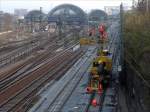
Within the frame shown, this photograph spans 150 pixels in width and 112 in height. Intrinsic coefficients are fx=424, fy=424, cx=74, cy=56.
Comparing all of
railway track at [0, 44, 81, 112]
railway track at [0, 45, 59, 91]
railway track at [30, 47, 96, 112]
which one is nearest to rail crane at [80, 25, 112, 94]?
railway track at [30, 47, 96, 112]

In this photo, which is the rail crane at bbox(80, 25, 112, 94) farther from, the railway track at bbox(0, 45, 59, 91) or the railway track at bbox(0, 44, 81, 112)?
the railway track at bbox(0, 45, 59, 91)

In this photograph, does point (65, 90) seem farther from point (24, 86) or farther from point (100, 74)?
point (24, 86)

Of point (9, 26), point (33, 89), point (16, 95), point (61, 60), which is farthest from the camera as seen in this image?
point (9, 26)

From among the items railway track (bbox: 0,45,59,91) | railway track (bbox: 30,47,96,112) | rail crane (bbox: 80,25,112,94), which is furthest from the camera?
railway track (bbox: 0,45,59,91)

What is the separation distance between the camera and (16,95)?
2158 centimetres

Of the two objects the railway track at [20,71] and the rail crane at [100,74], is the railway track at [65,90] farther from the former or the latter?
the railway track at [20,71]

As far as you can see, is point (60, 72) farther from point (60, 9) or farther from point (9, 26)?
point (60, 9)

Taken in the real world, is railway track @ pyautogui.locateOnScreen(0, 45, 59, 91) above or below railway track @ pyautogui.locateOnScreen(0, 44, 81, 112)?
above

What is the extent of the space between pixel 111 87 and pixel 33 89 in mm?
4277

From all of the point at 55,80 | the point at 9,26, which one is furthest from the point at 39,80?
the point at 9,26

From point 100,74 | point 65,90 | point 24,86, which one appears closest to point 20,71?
point 24,86

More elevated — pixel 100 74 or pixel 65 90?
pixel 100 74

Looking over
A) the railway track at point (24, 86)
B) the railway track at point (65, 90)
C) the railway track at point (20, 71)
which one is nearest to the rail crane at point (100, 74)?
the railway track at point (65, 90)

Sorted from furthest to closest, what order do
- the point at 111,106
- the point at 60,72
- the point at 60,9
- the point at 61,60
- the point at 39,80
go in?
1. the point at 60,9
2. the point at 61,60
3. the point at 60,72
4. the point at 39,80
5. the point at 111,106
